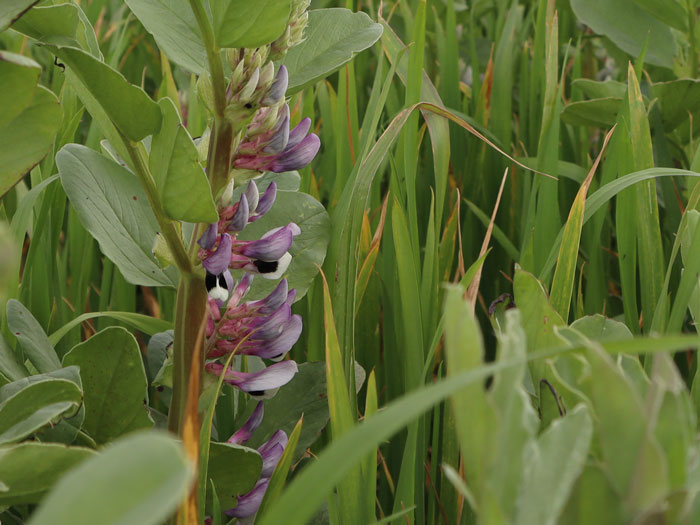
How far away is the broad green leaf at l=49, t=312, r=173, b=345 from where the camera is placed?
78 centimetres

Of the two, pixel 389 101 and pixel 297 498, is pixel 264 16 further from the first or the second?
pixel 389 101

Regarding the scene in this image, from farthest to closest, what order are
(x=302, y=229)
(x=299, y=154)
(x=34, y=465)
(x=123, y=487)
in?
(x=302, y=229) → (x=299, y=154) → (x=34, y=465) → (x=123, y=487)

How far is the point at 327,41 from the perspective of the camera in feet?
2.35

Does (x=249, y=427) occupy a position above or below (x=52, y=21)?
below

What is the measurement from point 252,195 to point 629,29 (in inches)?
37.6

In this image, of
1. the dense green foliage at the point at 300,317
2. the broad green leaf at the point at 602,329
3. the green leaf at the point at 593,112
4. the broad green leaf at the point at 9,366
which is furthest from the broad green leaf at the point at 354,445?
the green leaf at the point at 593,112

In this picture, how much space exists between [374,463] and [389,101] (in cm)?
73

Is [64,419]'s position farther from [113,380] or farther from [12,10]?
[12,10]

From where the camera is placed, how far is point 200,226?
0.63 meters

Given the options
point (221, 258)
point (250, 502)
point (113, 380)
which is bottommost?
point (250, 502)

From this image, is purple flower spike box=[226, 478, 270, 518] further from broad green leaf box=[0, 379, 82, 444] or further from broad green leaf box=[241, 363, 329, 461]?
A: broad green leaf box=[0, 379, 82, 444]

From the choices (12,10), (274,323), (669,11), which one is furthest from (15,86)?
(669,11)

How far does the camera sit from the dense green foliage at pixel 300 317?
0.31m

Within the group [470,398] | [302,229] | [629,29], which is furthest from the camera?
[629,29]
